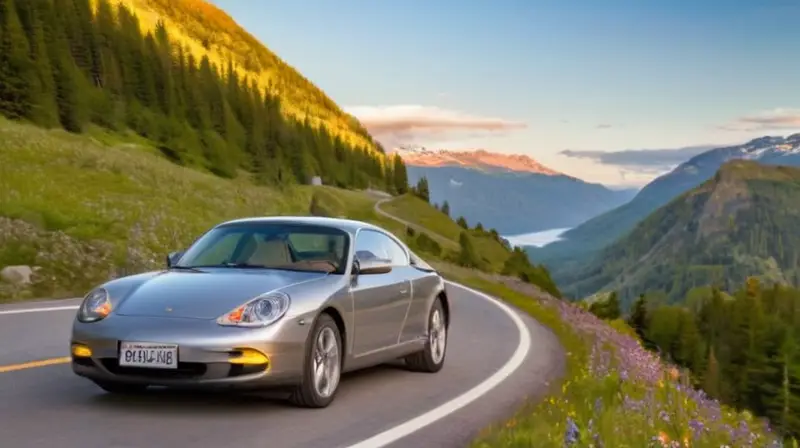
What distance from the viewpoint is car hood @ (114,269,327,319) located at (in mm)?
7969

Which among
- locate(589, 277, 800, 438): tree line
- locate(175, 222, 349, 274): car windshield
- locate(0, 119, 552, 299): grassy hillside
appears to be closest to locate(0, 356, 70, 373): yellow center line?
locate(175, 222, 349, 274): car windshield

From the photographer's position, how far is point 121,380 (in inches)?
309

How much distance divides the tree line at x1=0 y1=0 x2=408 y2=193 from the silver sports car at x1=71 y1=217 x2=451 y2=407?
77.5 meters

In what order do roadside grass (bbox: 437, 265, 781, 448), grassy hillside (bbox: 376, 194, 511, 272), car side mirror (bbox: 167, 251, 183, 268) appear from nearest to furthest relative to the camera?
roadside grass (bbox: 437, 265, 781, 448) → car side mirror (bbox: 167, 251, 183, 268) → grassy hillside (bbox: 376, 194, 511, 272)

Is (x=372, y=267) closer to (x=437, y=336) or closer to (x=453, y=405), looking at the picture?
(x=453, y=405)

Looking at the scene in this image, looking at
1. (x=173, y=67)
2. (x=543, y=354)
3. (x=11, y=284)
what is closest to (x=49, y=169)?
(x=11, y=284)

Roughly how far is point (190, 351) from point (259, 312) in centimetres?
63

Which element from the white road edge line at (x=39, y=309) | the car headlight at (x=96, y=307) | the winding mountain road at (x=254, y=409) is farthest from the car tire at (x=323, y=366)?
the white road edge line at (x=39, y=309)

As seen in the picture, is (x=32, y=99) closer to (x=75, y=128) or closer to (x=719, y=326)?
(x=75, y=128)

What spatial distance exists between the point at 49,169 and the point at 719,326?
111 m

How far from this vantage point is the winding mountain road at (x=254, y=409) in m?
7.01

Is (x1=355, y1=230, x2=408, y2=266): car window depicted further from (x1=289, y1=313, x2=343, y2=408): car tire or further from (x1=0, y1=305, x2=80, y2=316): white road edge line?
(x1=0, y1=305, x2=80, y2=316): white road edge line

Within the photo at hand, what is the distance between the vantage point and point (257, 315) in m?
8.09

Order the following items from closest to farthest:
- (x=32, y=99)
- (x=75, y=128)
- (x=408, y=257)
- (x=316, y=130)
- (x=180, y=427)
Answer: (x=180, y=427) → (x=408, y=257) → (x=32, y=99) → (x=75, y=128) → (x=316, y=130)
